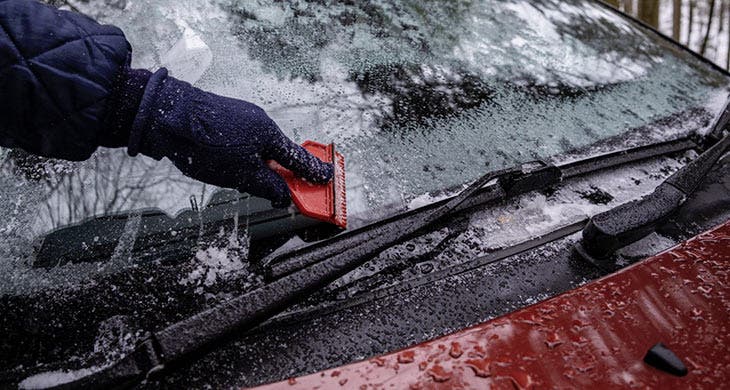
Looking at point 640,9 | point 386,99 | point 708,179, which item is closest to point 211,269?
point 386,99

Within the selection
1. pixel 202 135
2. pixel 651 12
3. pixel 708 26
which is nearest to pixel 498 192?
pixel 202 135

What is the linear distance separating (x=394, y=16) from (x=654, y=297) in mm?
1351

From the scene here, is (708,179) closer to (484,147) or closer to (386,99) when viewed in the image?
(484,147)

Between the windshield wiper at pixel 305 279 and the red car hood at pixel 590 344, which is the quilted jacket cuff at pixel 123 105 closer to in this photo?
the windshield wiper at pixel 305 279

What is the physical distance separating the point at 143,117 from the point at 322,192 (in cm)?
48

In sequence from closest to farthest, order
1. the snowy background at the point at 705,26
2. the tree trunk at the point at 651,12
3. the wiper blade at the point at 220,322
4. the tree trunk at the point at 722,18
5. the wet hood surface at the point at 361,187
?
the wiper blade at the point at 220,322 → the wet hood surface at the point at 361,187 → the tree trunk at the point at 651,12 → the snowy background at the point at 705,26 → the tree trunk at the point at 722,18

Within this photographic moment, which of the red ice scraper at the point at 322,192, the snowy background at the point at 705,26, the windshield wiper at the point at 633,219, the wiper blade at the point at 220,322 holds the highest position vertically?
the windshield wiper at the point at 633,219

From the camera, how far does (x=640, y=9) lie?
9977 mm

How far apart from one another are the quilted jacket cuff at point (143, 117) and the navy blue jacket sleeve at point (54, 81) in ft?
0.22

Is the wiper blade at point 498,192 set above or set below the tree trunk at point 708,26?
above

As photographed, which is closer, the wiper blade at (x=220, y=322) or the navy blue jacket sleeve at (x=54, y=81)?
the wiper blade at (x=220, y=322)

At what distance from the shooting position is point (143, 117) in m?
1.17

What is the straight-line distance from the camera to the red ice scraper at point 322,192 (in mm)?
1219

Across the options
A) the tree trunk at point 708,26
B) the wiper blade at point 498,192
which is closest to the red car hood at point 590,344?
the wiper blade at point 498,192
